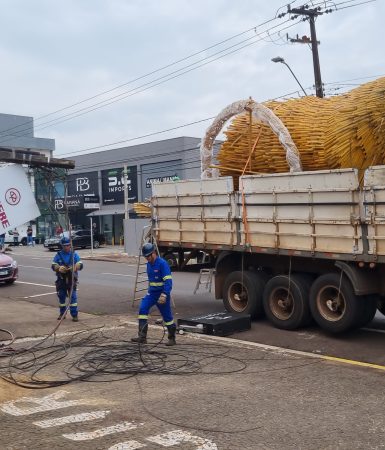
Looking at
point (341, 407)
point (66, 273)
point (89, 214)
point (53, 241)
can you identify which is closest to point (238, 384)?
point (341, 407)

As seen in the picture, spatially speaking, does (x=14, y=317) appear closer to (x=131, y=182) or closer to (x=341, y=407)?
(x=341, y=407)

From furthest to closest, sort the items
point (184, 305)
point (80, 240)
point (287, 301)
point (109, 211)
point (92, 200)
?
point (92, 200)
point (109, 211)
point (80, 240)
point (184, 305)
point (287, 301)

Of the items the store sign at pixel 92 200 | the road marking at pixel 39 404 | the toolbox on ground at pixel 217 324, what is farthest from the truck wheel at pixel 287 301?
the store sign at pixel 92 200

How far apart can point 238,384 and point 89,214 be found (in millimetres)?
40034

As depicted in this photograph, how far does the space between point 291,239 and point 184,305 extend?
4097 mm

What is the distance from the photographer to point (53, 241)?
39000mm

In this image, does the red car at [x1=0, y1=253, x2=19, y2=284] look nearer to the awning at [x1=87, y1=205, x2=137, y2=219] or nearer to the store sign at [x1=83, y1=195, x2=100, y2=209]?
the awning at [x1=87, y1=205, x2=137, y2=219]

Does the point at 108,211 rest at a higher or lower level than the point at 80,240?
higher

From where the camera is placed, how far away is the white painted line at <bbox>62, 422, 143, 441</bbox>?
197 inches

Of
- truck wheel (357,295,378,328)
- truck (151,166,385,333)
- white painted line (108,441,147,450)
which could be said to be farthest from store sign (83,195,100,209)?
white painted line (108,441,147,450)

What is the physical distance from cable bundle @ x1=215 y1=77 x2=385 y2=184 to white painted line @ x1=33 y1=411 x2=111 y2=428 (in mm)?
5341

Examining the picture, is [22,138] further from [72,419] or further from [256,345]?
[72,419]

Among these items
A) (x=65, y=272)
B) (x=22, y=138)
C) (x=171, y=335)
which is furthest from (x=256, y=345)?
(x=22, y=138)

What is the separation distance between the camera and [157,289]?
9.00m
